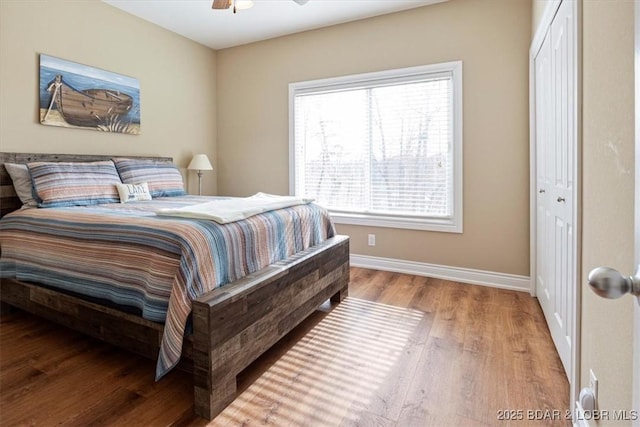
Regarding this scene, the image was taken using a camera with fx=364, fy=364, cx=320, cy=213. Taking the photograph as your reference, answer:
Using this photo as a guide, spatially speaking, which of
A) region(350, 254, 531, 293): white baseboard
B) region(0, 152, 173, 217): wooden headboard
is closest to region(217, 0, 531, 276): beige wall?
region(350, 254, 531, 293): white baseboard

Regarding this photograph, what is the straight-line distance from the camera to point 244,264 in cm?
190

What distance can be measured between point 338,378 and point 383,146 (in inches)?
98.0

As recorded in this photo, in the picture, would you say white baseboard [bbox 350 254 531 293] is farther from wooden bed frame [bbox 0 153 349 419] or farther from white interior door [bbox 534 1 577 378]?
wooden bed frame [bbox 0 153 349 419]

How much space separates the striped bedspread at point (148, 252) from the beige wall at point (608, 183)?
148cm

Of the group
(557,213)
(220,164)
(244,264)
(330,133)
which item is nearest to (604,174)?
(557,213)

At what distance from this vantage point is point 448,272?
11.4 ft

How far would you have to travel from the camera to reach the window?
3.42m

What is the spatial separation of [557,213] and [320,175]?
8.26 feet

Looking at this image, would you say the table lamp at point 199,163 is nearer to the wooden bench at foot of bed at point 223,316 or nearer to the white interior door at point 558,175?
the wooden bench at foot of bed at point 223,316

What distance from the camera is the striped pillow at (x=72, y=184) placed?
260cm

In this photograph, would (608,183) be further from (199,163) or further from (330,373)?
(199,163)

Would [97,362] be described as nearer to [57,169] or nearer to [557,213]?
[57,169]

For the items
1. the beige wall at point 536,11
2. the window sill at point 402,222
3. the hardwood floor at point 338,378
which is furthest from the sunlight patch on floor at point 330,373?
the beige wall at point 536,11

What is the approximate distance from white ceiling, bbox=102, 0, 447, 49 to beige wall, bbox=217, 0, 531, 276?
14 centimetres
